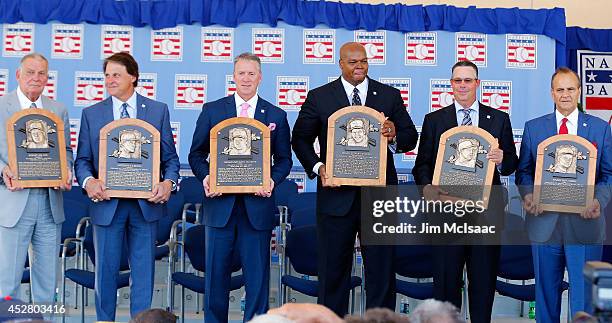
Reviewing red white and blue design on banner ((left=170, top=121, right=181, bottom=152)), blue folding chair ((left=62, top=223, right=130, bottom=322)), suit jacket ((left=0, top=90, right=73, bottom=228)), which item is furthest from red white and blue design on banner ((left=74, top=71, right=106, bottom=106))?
suit jacket ((left=0, top=90, right=73, bottom=228))

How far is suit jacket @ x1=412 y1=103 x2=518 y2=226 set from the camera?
5828 millimetres

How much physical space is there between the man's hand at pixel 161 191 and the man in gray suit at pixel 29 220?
A: 0.64 meters

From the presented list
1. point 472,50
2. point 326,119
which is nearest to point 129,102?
point 326,119

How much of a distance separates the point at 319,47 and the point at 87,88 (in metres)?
2.59

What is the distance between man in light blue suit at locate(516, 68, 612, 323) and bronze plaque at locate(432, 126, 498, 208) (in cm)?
34

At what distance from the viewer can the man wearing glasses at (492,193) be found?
5688 millimetres

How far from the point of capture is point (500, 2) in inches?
416

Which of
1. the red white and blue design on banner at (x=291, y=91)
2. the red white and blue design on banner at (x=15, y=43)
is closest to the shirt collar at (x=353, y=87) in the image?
the red white and blue design on banner at (x=291, y=91)

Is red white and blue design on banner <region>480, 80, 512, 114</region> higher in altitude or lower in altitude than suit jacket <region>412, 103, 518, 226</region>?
higher

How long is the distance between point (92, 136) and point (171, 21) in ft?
12.8

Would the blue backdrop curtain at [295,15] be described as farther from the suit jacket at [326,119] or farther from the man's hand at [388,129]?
the man's hand at [388,129]

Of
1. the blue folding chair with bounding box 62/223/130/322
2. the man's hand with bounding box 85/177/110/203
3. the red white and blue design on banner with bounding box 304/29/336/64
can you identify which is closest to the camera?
the man's hand with bounding box 85/177/110/203

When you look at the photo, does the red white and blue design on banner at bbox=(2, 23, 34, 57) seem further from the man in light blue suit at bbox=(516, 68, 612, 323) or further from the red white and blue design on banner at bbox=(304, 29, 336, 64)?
the man in light blue suit at bbox=(516, 68, 612, 323)

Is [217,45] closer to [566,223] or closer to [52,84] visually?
[52,84]
